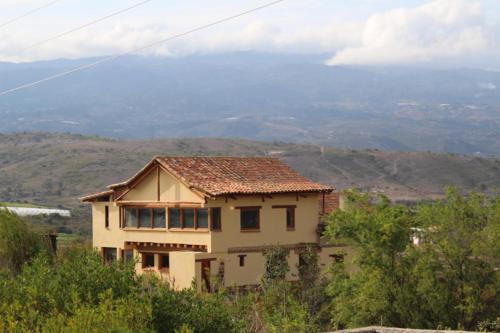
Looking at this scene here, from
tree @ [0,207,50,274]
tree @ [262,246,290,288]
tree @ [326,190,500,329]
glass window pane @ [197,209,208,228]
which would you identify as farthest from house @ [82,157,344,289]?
tree @ [326,190,500,329]

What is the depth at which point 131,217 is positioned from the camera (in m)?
52.4

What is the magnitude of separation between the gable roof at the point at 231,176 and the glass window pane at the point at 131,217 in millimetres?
1151

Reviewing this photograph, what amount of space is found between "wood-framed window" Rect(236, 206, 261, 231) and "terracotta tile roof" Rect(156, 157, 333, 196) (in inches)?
37.2

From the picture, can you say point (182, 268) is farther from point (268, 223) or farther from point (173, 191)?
point (268, 223)

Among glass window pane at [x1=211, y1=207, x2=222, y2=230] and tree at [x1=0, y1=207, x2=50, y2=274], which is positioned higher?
glass window pane at [x1=211, y1=207, x2=222, y2=230]

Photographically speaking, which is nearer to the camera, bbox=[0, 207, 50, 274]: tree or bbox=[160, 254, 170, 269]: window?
bbox=[0, 207, 50, 274]: tree

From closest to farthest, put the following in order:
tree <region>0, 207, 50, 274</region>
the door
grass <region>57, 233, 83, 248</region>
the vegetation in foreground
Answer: the vegetation in foreground → the door → tree <region>0, 207, 50, 274</region> → grass <region>57, 233, 83, 248</region>

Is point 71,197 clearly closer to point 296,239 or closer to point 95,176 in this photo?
point 95,176

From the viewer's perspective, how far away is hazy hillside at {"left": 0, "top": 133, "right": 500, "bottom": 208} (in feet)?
490

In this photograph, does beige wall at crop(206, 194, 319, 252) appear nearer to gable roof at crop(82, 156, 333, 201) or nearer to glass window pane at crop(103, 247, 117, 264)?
gable roof at crop(82, 156, 333, 201)

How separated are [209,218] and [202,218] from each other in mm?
646

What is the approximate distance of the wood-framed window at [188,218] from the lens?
4866cm

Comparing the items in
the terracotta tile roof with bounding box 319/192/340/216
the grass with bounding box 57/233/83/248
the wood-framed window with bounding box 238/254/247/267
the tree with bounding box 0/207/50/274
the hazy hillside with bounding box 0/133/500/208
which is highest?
the terracotta tile roof with bounding box 319/192/340/216

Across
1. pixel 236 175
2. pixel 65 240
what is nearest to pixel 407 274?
pixel 236 175
